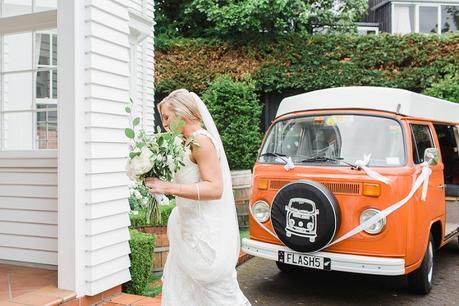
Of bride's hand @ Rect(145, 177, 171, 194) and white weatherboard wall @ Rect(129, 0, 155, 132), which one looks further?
white weatherboard wall @ Rect(129, 0, 155, 132)

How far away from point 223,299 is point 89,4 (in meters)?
2.67

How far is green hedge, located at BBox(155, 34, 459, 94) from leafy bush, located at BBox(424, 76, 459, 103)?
1.39ft

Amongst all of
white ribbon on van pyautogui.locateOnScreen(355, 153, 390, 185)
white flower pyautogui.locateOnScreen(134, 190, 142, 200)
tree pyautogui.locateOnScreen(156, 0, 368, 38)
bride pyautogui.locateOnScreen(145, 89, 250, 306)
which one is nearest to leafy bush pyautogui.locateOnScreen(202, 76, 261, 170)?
tree pyautogui.locateOnScreen(156, 0, 368, 38)

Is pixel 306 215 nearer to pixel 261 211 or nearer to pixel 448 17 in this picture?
pixel 261 211

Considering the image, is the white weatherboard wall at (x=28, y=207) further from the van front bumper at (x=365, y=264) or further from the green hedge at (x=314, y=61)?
the green hedge at (x=314, y=61)

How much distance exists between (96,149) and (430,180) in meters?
3.63

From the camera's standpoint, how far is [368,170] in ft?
15.2

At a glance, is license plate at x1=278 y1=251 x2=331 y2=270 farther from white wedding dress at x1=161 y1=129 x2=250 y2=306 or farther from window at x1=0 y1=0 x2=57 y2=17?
window at x1=0 y1=0 x2=57 y2=17

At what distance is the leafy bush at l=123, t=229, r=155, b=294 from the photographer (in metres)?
4.48

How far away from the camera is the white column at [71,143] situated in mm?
3852

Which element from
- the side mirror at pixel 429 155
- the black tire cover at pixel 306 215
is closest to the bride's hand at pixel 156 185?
the black tire cover at pixel 306 215

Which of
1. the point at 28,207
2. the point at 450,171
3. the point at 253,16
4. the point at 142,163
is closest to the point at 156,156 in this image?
the point at 142,163

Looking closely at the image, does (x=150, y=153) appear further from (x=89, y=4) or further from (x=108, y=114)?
(x=89, y=4)

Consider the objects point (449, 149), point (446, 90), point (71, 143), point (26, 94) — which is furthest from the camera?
point (446, 90)
